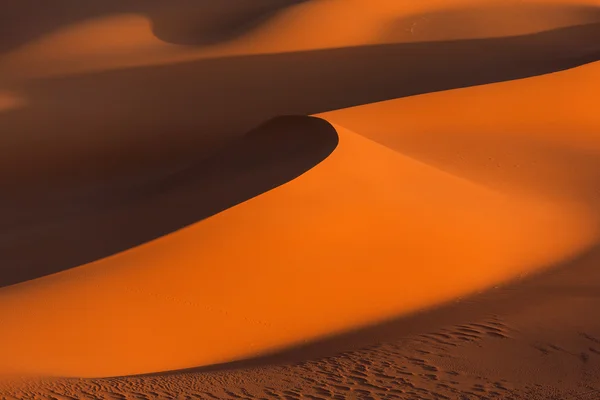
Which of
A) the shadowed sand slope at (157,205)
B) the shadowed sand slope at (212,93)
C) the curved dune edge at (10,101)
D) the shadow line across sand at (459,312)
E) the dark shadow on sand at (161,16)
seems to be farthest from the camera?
the dark shadow on sand at (161,16)

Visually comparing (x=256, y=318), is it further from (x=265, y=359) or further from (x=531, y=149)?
(x=531, y=149)

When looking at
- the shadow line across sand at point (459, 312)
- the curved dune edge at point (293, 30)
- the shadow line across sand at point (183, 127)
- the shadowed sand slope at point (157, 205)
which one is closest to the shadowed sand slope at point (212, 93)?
the shadow line across sand at point (183, 127)

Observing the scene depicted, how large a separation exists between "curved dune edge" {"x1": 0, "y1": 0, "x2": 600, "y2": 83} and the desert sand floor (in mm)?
91

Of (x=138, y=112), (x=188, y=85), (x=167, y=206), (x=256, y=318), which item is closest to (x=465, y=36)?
(x=188, y=85)

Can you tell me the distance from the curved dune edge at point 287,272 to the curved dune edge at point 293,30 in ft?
23.3

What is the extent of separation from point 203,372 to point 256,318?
117cm

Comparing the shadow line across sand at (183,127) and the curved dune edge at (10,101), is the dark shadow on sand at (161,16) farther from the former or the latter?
the curved dune edge at (10,101)

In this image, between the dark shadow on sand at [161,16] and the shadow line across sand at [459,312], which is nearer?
the shadow line across sand at [459,312]

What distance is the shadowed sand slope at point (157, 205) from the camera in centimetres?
733

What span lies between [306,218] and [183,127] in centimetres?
512

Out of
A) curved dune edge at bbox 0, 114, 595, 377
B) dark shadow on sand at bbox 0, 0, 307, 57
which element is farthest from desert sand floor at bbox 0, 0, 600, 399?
dark shadow on sand at bbox 0, 0, 307, 57

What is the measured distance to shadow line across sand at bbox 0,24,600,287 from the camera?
7.84 meters

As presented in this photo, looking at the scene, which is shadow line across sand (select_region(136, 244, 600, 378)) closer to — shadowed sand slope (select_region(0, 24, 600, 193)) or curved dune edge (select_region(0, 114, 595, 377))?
curved dune edge (select_region(0, 114, 595, 377))

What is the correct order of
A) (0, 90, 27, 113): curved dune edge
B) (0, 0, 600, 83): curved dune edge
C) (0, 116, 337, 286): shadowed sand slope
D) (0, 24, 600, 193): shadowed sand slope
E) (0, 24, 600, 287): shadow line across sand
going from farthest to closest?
(0, 0, 600, 83): curved dune edge, (0, 90, 27, 113): curved dune edge, (0, 24, 600, 193): shadowed sand slope, (0, 24, 600, 287): shadow line across sand, (0, 116, 337, 286): shadowed sand slope
